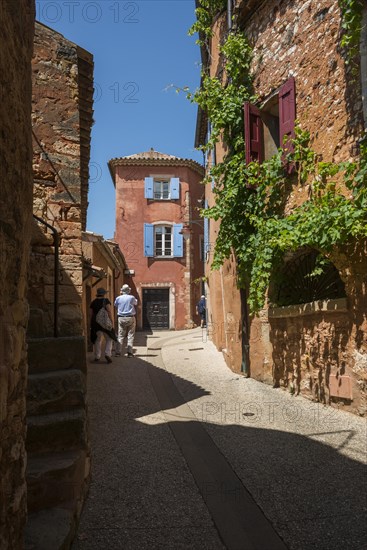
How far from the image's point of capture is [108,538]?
100 inches

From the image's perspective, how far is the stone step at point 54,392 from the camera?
3012 mm

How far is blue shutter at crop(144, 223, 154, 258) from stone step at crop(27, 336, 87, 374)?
56.2 feet

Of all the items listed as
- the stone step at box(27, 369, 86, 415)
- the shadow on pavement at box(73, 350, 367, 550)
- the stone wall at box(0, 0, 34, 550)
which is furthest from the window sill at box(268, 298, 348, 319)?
the stone wall at box(0, 0, 34, 550)

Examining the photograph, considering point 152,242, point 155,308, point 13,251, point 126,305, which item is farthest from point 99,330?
point 152,242

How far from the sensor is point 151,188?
821 inches

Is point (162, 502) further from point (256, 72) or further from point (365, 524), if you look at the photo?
point (256, 72)

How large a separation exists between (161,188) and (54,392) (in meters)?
18.9

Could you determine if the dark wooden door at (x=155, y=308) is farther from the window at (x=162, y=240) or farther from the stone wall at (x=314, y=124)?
the stone wall at (x=314, y=124)

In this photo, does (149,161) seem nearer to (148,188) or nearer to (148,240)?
(148,188)

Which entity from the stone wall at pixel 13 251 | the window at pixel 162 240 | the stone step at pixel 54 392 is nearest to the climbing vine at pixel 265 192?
the stone step at pixel 54 392

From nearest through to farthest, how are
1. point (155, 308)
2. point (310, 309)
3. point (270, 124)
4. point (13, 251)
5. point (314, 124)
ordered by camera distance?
point (13, 251)
point (310, 309)
point (314, 124)
point (270, 124)
point (155, 308)

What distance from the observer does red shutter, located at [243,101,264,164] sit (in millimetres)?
6949

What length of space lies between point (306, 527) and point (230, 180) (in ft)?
18.1

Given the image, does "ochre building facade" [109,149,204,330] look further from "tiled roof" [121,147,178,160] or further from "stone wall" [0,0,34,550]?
"stone wall" [0,0,34,550]
